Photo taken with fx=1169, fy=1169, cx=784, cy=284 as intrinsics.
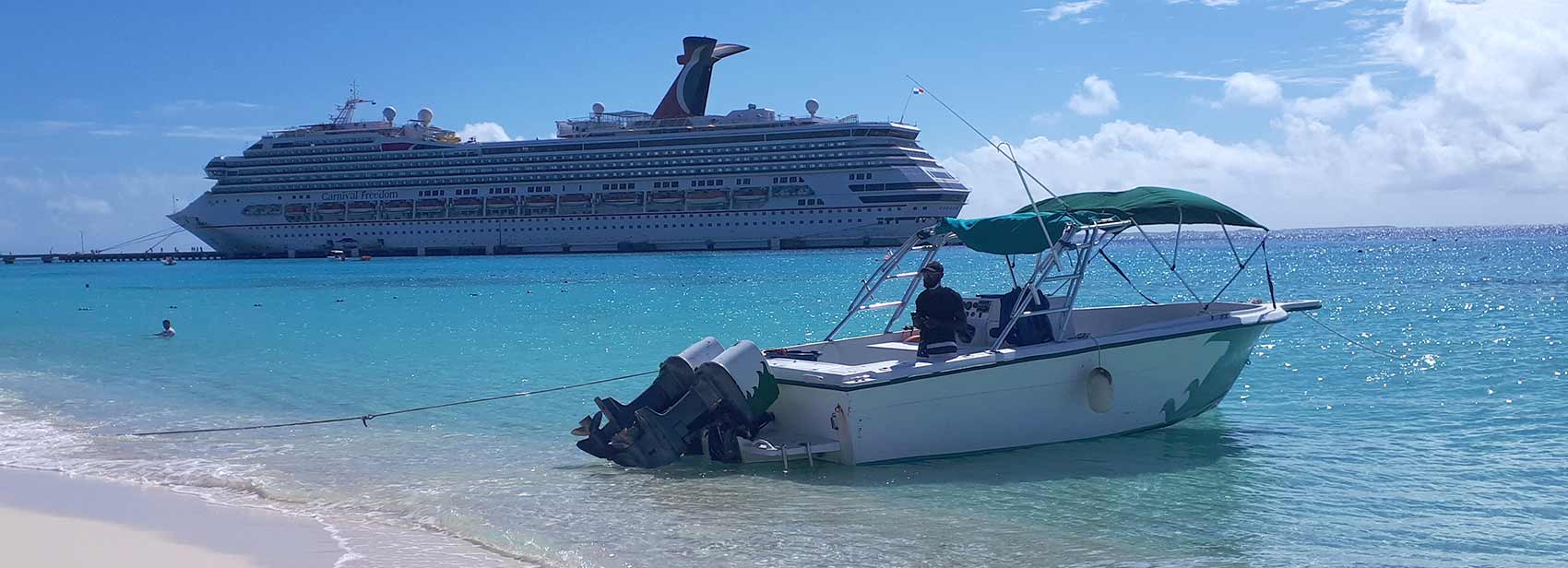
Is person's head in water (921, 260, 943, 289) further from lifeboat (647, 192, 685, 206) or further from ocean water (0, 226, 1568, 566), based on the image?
lifeboat (647, 192, 685, 206)

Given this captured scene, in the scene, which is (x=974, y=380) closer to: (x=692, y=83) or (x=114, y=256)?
(x=692, y=83)

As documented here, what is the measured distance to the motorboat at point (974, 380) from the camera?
7.97 metres

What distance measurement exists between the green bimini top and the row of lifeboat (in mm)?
64546

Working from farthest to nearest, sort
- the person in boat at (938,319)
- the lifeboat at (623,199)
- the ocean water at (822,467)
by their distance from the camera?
the lifeboat at (623,199)
the person in boat at (938,319)
the ocean water at (822,467)

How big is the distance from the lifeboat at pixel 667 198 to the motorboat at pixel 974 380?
6632 cm

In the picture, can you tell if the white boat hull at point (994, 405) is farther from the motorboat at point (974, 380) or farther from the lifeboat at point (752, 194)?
the lifeboat at point (752, 194)

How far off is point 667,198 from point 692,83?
10.0 metres

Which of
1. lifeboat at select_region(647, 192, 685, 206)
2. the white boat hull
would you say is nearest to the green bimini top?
the white boat hull

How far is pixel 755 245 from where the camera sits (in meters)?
74.4

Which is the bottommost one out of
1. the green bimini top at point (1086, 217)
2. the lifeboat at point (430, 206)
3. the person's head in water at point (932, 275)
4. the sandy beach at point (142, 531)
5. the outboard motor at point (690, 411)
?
the sandy beach at point (142, 531)

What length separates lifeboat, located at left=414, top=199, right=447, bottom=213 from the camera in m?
80.8

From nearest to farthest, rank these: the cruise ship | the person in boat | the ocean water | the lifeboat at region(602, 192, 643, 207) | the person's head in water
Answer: the ocean water < the person in boat < the person's head in water < the cruise ship < the lifeboat at region(602, 192, 643, 207)

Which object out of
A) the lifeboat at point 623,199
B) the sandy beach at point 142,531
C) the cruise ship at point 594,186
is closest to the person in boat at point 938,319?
the sandy beach at point 142,531

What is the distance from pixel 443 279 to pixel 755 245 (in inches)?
1139
